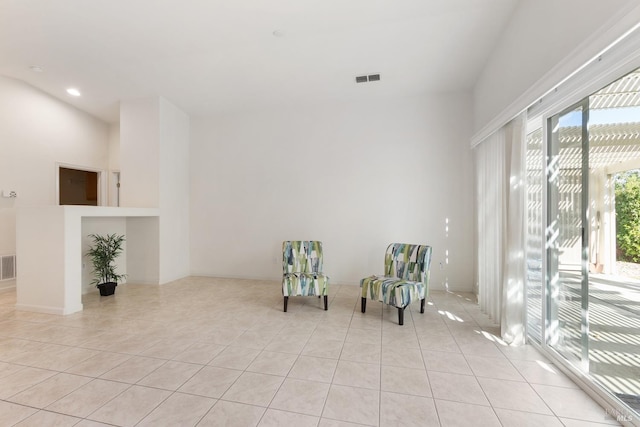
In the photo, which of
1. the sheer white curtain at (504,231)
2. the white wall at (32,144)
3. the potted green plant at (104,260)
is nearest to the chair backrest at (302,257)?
the sheer white curtain at (504,231)

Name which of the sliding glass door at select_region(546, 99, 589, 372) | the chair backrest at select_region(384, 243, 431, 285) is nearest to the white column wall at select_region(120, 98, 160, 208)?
the chair backrest at select_region(384, 243, 431, 285)

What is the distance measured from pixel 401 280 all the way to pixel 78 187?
23.6ft

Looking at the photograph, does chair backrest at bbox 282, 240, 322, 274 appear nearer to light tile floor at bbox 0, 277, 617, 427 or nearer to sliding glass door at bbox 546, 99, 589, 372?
light tile floor at bbox 0, 277, 617, 427

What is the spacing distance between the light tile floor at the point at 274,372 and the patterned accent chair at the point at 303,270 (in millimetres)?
288

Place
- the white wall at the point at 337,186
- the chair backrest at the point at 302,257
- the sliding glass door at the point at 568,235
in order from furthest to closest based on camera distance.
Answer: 1. the white wall at the point at 337,186
2. the chair backrest at the point at 302,257
3. the sliding glass door at the point at 568,235

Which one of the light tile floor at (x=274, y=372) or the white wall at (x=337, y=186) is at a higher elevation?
the white wall at (x=337, y=186)

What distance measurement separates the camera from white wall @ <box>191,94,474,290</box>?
4.54m

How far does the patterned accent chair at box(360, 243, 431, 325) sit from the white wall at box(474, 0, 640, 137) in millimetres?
1861

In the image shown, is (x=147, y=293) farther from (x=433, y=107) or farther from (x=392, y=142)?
(x=433, y=107)

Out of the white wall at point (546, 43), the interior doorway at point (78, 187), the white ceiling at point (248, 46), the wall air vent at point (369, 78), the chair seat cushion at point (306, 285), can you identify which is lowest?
the chair seat cushion at point (306, 285)

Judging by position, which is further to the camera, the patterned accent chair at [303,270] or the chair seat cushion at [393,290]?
the patterned accent chair at [303,270]

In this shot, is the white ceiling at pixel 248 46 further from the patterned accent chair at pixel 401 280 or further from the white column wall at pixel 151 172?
the patterned accent chair at pixel 401 280

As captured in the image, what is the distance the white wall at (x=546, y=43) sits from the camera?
154cm

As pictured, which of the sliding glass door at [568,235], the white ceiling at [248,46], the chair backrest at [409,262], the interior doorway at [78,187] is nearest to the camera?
the sliding glass door at [568,235]
